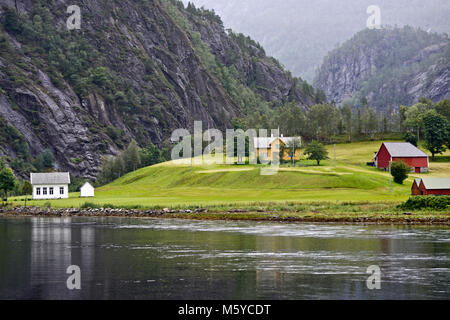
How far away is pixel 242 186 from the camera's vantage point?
408 ft

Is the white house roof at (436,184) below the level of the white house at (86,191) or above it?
above

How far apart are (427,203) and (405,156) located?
6568 centimetres

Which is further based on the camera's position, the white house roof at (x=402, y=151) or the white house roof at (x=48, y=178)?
the white house roof at (x=402, y=151)

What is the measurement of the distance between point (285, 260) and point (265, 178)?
82376mm

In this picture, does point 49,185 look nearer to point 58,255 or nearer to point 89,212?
point 89,212

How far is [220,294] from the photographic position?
109 ft

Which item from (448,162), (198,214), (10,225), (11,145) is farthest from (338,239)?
(11,145)

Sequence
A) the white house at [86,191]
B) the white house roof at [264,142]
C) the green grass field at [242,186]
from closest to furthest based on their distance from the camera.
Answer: the green grass field at [242,186], the white house at [86,191], the white house roof at [264,142]

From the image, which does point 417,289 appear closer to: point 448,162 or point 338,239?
point 338,239

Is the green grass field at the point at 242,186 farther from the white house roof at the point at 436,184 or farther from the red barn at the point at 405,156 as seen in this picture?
the white house roof at the point at 436,184

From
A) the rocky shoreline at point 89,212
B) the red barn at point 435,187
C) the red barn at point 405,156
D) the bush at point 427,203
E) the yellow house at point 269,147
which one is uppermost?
the yellow house at point 269,147

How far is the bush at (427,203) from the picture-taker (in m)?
78.8

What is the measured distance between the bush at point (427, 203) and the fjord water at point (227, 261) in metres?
12.4

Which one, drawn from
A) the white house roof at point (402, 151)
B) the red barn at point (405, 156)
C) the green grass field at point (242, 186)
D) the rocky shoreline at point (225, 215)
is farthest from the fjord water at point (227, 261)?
the white house roof at point (402, 151)
